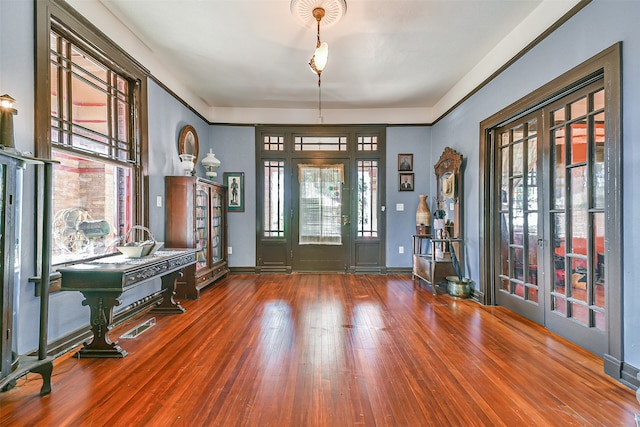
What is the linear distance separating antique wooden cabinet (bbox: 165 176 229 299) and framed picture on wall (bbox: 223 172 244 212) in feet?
1.51

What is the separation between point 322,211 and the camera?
18.0 ft

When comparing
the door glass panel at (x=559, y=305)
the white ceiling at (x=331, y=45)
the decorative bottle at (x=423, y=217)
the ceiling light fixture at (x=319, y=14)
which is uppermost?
the white ceiling at (x=331, y=45)

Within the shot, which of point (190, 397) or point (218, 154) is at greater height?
point (218, 154)

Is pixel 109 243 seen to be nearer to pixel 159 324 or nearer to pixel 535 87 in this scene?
pixel 159 324

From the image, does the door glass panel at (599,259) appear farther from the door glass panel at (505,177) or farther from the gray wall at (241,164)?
the gray wall at (241,164)

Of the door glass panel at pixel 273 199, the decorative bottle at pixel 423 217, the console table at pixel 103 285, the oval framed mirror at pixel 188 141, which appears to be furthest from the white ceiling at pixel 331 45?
the console table at pixel 103 285

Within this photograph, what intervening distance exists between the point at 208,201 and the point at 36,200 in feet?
7.94

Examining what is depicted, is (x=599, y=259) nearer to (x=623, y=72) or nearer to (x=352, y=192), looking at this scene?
(x=623, y=72)

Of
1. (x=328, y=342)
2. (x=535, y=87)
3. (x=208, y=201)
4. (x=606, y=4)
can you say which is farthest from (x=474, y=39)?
(x=208, y=201)

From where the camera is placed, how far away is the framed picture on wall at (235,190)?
5.46 m

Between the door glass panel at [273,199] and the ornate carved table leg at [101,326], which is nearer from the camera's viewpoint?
the ornate carved table leg at [101,326]

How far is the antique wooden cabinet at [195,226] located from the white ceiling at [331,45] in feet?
4.54

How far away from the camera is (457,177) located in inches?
169

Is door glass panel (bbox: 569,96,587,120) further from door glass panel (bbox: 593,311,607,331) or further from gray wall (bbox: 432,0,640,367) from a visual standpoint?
door glass panel (bbox: 593,311,607,331)
